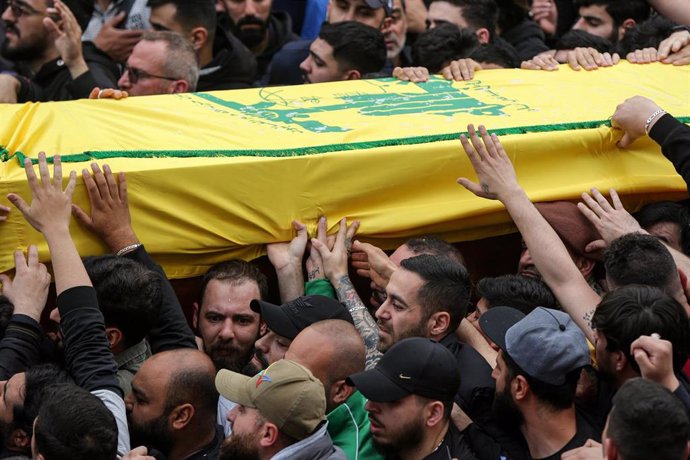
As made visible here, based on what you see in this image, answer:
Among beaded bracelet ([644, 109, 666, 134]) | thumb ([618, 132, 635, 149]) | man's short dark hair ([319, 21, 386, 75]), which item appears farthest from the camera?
man's short dark hair ([319, 21, 386, 75])

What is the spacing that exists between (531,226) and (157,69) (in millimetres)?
2119

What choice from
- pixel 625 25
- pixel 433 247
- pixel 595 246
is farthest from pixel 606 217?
pixel 625 25

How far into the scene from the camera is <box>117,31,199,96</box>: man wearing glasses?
5.87 metres

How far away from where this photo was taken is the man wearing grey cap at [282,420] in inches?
150

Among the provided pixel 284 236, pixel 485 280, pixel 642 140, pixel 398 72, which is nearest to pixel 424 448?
pixel 485 280

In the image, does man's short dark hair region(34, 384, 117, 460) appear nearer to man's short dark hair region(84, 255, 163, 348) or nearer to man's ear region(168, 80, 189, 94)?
man's short dark hair region(84, 255, 163, 348)

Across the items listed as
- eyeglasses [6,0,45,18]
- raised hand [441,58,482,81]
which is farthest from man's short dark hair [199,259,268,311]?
eyeglasses [6,0,45,18]

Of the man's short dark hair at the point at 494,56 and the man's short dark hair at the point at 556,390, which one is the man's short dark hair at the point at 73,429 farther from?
the man's short dark hair at the point at 494,56

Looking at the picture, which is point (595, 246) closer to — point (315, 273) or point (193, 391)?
point (315, 273)

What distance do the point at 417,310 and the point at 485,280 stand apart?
358mm

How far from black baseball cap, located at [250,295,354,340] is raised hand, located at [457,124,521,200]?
32.1 inches

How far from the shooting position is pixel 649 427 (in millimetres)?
3279

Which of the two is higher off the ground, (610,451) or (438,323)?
(610,451)

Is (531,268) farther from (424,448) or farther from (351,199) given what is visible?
(424,448)
